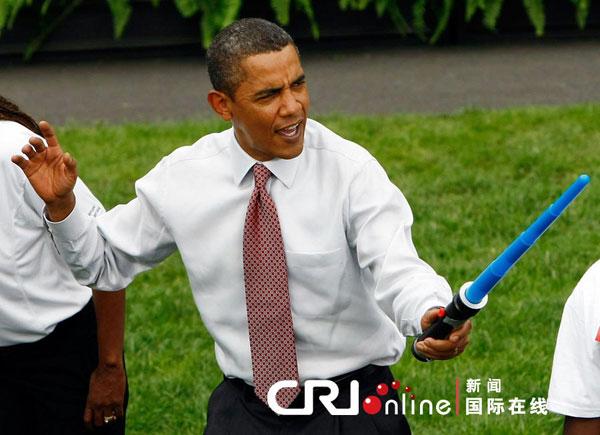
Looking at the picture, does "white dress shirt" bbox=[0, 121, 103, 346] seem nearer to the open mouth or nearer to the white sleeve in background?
the white sleeve in background

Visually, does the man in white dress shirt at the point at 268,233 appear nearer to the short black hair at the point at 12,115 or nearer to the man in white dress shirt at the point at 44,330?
the man in white dress shirt at the point at 44,330

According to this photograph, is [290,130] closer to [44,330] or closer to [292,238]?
[292,238]

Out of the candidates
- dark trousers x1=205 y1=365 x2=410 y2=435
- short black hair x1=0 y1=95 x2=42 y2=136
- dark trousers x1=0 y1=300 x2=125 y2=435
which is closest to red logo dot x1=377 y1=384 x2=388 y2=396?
dark trousers x1=205 y1=365 x2=410 y2=435

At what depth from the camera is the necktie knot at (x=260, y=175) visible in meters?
4.14

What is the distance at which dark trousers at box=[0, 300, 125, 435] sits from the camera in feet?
15.8

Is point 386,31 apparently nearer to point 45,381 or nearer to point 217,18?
point 217,18

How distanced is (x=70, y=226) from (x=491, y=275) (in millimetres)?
1589

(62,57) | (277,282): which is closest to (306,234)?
(277,282)

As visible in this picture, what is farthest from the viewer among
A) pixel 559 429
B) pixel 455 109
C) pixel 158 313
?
pixel 455 109

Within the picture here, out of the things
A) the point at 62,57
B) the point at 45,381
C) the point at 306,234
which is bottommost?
the point at 62,57

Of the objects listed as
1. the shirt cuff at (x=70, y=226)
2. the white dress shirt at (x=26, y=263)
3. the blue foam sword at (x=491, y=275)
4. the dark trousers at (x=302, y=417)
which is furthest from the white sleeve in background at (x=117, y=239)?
the blue foam sword at (x=491, y=275)

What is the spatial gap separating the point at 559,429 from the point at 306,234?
8.19 feet

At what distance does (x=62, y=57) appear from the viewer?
1224 centimetres

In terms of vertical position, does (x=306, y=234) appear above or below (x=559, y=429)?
above
